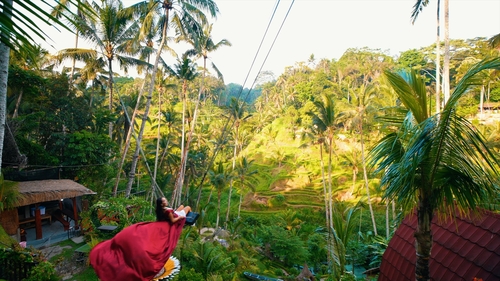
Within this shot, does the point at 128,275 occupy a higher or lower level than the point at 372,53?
lower

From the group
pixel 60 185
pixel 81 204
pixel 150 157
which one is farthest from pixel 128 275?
pixel 150 157

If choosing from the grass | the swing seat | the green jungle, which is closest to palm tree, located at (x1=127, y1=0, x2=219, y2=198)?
the green jungle

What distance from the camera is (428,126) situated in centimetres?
311

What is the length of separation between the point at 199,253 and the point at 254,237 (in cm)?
1324

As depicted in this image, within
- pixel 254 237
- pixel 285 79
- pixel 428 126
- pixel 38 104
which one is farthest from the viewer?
pixel 285 79

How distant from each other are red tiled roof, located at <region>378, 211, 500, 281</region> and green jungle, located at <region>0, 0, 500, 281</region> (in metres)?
0.34

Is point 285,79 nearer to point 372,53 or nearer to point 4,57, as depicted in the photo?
point 372,53

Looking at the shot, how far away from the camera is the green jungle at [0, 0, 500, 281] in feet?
10.5

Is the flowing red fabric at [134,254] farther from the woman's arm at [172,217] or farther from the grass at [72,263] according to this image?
the grass at [72,263]

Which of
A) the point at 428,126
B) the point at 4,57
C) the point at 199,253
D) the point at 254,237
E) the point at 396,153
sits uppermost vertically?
the point at 4,57

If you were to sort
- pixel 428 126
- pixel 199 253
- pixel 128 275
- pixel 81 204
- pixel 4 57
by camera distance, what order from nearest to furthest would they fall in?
pixel 128 275
pixel 428 126
pixel 4 57
pixel 199 253
pixel 81 204

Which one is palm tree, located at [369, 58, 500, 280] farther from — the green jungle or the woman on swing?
the woman on swing

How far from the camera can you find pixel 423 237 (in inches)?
133

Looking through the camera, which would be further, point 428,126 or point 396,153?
point 396,153
